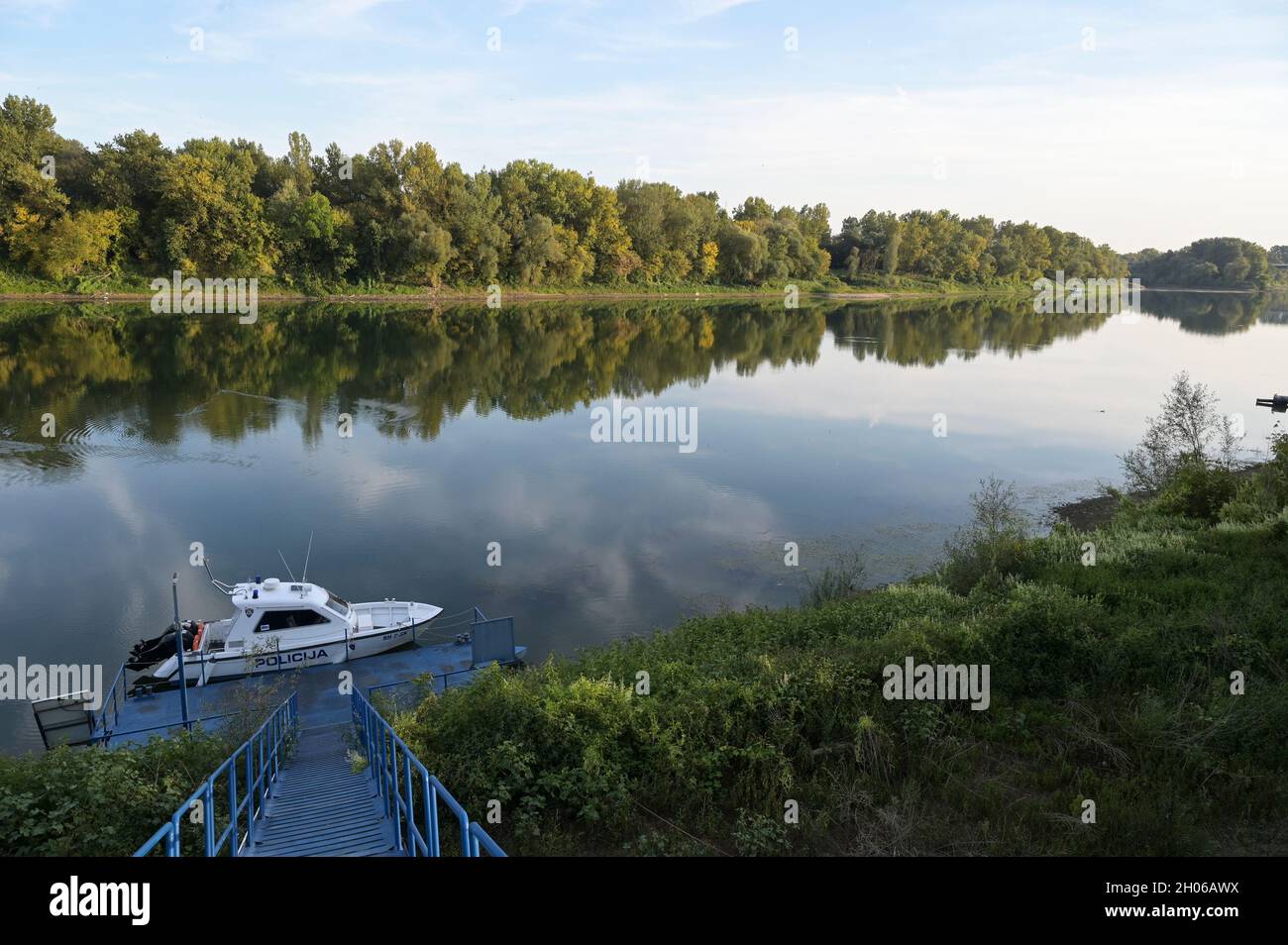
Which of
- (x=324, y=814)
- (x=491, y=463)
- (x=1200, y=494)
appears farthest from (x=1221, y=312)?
(x=324, y=814)

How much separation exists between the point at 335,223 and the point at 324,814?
87.9 meters

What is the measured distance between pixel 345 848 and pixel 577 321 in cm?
7605

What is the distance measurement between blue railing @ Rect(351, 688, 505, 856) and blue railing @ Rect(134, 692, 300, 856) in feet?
4.01

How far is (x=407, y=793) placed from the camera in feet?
26.5

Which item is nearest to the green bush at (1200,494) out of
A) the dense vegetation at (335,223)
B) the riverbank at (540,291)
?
the dense vegetation at (335,223)

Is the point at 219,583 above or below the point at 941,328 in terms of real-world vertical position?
below

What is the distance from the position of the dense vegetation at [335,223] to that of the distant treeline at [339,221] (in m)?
0.16
